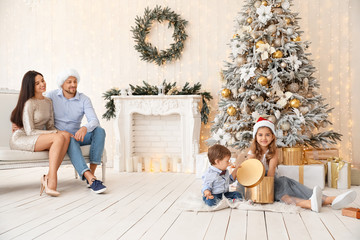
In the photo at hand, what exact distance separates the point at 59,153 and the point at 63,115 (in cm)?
57

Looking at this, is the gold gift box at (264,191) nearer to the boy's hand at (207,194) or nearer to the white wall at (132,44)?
the boy's hand at (207,194)

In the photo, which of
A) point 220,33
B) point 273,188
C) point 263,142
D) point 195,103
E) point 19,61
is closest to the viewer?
point 273,188

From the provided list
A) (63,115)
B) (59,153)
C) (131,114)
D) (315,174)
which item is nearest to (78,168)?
(59,153)

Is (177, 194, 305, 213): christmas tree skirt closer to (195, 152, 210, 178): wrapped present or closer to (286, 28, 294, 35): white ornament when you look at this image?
(195, 152, 210, 178): wrapped present

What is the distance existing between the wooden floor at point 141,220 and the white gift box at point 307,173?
0.13 m

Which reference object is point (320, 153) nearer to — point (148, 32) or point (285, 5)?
point (285, 5)

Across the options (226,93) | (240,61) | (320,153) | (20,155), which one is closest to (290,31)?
(240,61)

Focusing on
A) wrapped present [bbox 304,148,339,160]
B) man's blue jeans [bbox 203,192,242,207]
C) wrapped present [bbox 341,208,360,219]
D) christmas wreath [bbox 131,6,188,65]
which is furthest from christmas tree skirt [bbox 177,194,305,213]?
christmas wreath [bbox 131,6,188,65]

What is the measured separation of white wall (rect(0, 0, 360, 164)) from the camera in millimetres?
4254

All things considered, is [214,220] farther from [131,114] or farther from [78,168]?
[131,114]

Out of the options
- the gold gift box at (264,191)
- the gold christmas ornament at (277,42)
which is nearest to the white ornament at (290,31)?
the gold christmas ornament at (277,42)

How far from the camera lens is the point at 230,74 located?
3.73 m

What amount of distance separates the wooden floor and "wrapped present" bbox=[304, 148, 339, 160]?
1.76ft

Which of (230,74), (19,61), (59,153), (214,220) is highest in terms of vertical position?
(19,61)
